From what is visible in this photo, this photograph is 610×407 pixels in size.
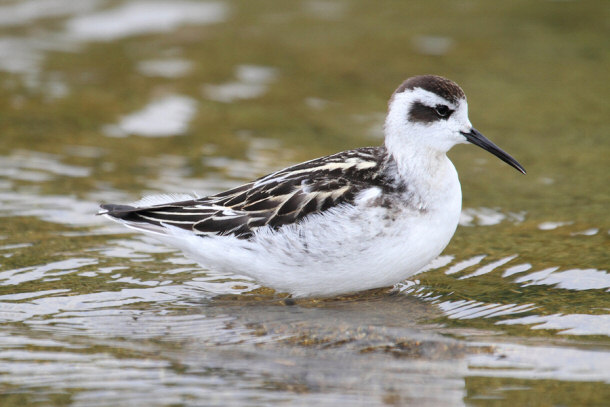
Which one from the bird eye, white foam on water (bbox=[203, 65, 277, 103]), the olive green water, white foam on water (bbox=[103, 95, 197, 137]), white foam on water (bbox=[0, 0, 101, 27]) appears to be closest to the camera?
the olive green water

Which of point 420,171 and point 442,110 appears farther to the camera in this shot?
point 442,110

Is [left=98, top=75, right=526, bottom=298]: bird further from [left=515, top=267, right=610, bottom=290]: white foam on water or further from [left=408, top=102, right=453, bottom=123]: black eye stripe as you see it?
[left=515, top=267, right=610, bottom=290]: white foam on water

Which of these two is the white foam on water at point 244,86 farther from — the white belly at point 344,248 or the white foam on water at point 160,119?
the white belly at point 344,248

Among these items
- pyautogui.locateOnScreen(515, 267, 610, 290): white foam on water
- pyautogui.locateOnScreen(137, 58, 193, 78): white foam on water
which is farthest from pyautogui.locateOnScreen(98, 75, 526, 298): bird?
pyautogui.locateOnScreen(137, 58, 193, 78): white foam on water

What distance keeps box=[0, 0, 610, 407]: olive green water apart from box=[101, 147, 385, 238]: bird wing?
24.8 inches

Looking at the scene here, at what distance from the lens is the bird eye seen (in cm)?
759

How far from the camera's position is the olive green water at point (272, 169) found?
6.22 m

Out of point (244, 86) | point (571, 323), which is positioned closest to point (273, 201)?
point (571, 323)

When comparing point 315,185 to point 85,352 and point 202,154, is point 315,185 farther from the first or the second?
point 202,154

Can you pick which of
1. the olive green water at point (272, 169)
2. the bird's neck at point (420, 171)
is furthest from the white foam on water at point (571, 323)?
the bird's neck at point (420, 171)

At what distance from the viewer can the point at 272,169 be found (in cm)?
1079

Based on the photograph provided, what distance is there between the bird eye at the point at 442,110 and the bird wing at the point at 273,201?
0.59 m

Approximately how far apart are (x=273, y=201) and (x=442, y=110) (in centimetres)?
161

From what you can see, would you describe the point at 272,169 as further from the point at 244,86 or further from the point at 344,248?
the point at 344,248
